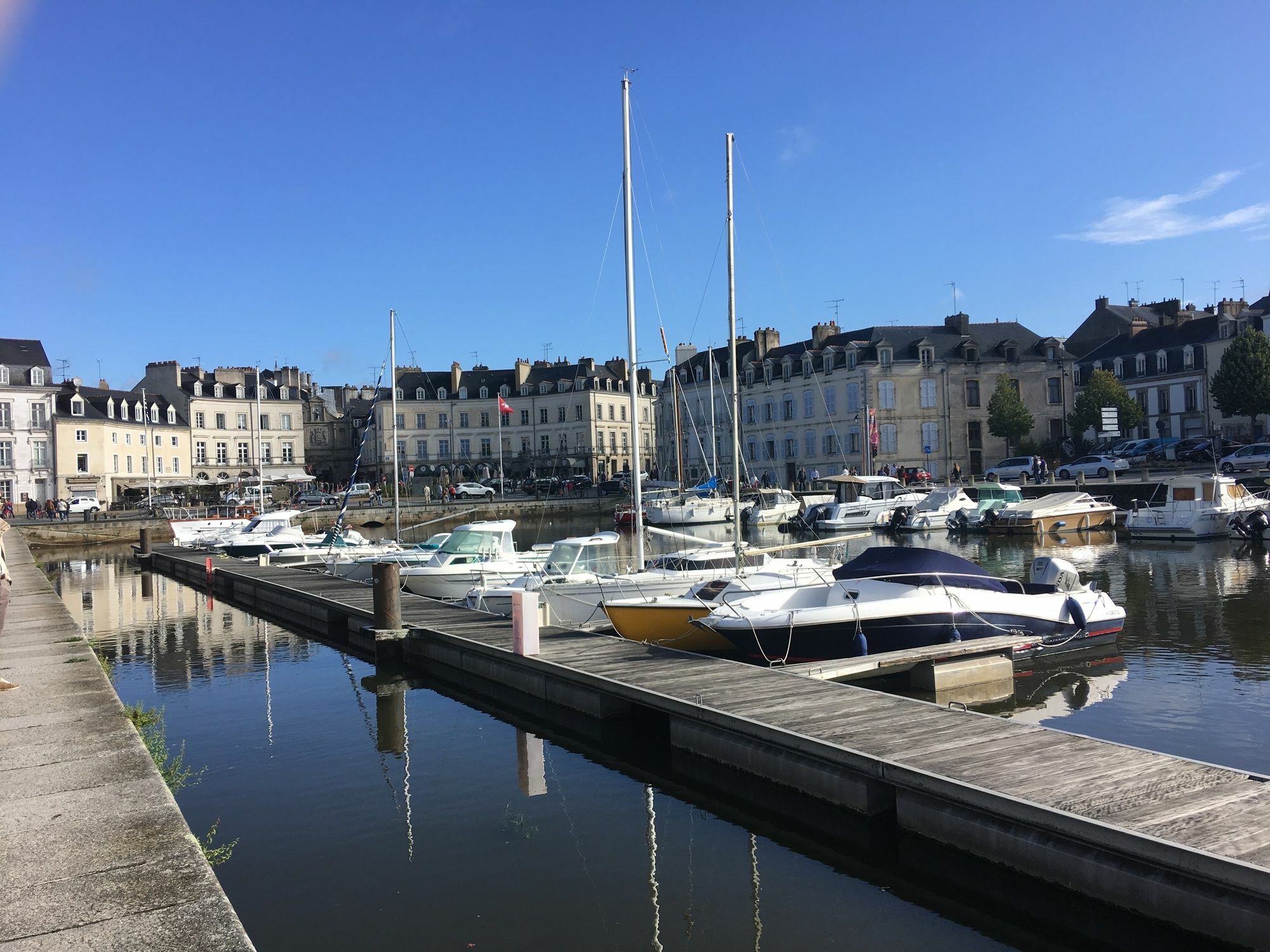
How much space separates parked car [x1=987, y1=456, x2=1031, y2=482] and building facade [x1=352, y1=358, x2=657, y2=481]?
38332mm

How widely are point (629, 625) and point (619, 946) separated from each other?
394 inches

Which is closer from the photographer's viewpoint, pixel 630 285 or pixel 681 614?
pixel 681 614

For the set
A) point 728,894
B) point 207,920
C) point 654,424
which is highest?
point 654,424

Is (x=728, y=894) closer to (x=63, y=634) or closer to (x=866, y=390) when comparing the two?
(x=63, y=634)

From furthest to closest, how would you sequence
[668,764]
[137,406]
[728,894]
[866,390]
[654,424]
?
[654,424], [137,406], [866,390], [668,764], [728,894]

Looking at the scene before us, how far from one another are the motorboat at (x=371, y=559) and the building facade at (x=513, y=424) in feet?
195

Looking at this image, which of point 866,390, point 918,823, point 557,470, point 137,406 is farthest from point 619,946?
point 557,470

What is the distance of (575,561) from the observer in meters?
21.9

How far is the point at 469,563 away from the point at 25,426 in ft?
196

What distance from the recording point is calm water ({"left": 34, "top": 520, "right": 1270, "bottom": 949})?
788 centimetres

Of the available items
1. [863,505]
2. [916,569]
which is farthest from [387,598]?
[863,505]

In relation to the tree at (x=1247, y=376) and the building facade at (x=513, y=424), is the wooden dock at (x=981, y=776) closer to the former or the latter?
the tree at (x=1247, y=376)

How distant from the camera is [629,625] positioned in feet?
57.4

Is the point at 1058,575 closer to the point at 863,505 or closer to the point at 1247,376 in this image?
the point at 863,505
